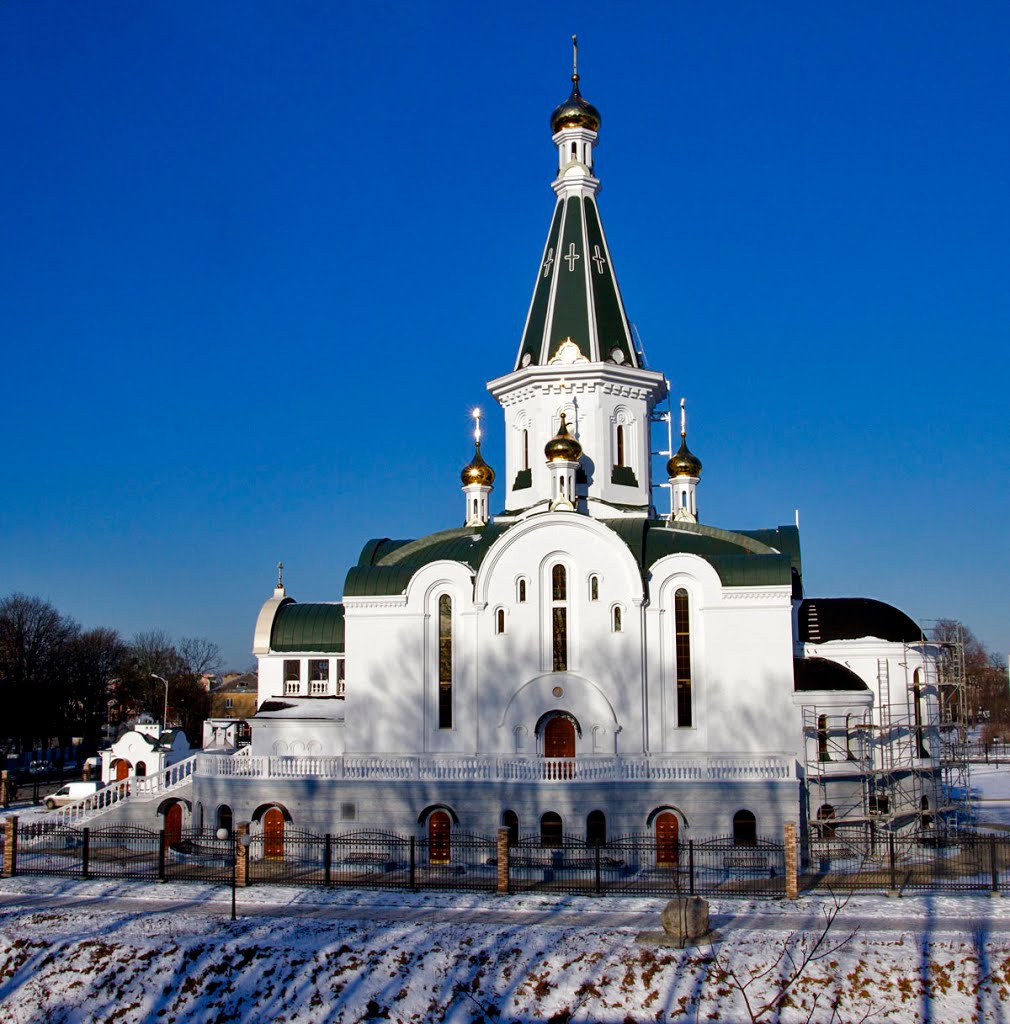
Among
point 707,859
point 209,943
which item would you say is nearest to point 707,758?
point 707,859

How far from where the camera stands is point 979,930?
17609mm

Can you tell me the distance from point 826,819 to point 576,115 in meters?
21.7

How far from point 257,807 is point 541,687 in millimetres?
7036

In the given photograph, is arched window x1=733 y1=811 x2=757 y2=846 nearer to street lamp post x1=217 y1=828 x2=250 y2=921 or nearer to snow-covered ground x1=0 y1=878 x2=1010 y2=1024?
snow-covered ground x1=0 y1=878 x2=1010 y2=1024

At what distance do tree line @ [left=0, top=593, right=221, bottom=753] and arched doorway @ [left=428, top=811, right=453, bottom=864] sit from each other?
111 ft

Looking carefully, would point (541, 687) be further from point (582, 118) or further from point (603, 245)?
point (582, 118)

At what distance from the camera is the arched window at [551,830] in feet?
82.9

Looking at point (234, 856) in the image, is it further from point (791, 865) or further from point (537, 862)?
point (791, 865)

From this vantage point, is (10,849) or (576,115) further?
(576,115)

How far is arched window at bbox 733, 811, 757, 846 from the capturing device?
24984mm

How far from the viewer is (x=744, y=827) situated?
988 inches

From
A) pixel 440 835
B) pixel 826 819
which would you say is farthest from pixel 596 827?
pixel 826 819

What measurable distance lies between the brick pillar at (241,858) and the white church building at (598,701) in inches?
187

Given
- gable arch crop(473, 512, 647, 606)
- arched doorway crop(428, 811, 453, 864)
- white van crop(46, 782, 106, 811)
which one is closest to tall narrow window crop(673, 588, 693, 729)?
Result: gable arch crop(473, 512, 647, 606)
